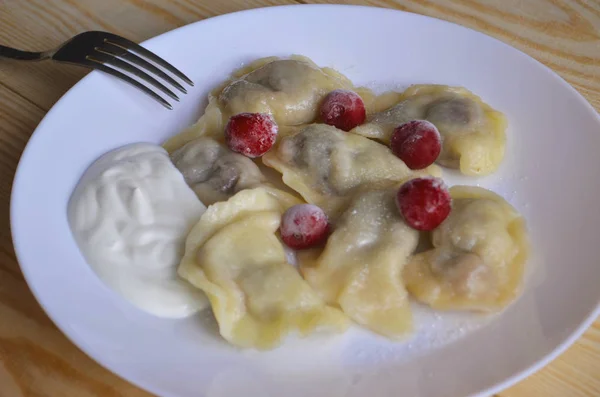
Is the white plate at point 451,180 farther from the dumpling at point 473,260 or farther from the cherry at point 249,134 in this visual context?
the cherry at point 249,134

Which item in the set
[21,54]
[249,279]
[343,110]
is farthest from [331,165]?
[21,54]

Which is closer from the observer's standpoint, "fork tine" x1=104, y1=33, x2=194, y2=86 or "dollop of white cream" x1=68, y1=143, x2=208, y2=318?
"dollop of white cream" x1=68, y1=143, x2=208, y2=318

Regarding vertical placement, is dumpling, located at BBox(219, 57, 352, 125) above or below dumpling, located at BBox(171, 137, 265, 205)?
above

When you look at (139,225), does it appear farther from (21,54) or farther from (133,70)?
(21,54)

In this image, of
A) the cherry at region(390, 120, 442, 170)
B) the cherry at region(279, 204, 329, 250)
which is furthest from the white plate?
the cherry at region(279, 204, 329, 250)

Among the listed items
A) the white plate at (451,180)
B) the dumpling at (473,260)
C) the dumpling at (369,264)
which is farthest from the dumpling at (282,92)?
the dumpling at (473,260)

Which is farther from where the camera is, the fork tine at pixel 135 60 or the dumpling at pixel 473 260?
the fork tine at pixel 135 60

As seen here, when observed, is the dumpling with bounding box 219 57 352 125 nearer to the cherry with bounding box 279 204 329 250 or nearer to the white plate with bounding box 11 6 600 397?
the white plate with bounding box 11 6 600 397
